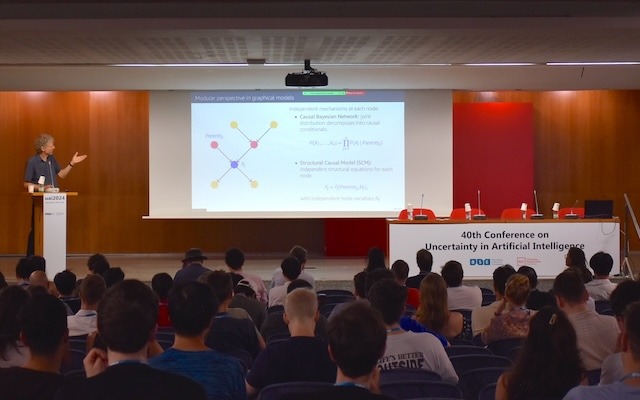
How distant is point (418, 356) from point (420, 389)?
1.84 feet

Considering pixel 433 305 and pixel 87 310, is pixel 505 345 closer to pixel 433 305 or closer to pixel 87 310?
pixel 433 305

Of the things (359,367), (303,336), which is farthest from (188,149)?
(359,367)

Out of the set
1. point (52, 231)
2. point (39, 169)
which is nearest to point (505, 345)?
point (52, 231)

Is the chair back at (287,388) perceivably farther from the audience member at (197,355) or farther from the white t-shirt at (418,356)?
the white t-shirt at (418,356)

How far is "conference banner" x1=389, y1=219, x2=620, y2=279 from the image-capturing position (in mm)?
11023

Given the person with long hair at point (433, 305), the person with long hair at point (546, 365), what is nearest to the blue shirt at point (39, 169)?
the person with long hair at point (433, 305)

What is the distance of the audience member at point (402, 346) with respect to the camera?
12.3ft

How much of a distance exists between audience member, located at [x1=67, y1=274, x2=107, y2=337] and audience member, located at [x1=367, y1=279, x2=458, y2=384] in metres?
1.82

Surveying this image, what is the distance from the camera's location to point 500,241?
36.3ft

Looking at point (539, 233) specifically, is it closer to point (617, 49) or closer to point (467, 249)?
point (467, 249)

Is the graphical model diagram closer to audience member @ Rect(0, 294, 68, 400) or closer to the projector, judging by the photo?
the projector

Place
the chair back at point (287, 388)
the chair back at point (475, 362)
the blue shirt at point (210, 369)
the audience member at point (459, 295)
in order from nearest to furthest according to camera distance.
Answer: the blue shirt at point (210, 369), the chair back at point (287, 388), the chair back at point (475, 362), the audience member at point (459, 295)

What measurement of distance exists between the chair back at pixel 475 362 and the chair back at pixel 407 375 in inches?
18.1

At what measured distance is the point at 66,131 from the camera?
14.3 meters
